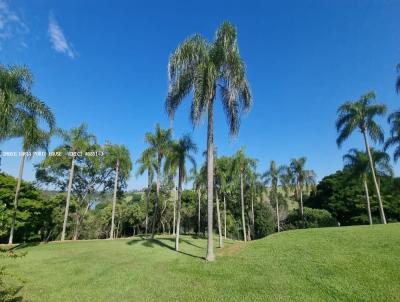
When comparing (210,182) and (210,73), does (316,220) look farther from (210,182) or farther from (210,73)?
(210,73)

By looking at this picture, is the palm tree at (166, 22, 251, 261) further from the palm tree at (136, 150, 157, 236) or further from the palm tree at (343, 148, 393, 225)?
the palm tree at (343, 148, 393, 225)

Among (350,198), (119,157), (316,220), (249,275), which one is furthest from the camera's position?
(350,198)

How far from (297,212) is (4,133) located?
44.7m

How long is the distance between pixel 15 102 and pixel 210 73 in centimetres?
1009

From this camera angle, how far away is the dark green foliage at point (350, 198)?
37.8 metres

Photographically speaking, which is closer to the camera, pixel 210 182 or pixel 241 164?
pixel 210 182

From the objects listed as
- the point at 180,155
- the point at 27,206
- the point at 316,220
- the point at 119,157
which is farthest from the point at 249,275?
the point at 316,220

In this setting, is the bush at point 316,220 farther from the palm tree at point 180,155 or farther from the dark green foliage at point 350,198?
the palm tree at point 180,155

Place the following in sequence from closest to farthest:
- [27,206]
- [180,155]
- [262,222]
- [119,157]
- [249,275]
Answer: [249,275], [180,155], [27,206], [119,157], [262,222]

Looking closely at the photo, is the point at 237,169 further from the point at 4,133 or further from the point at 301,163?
the point at 4,133

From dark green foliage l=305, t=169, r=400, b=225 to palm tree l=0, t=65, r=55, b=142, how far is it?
32765mm

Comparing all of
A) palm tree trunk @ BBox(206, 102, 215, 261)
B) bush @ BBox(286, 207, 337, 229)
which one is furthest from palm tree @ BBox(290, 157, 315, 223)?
palm tree trunk @ BBox(206, 102, 215, 261)

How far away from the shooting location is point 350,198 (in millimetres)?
44062

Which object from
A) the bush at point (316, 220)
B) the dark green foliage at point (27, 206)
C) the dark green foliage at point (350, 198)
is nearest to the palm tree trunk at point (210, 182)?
the dark green foliage at point (27, 206)
